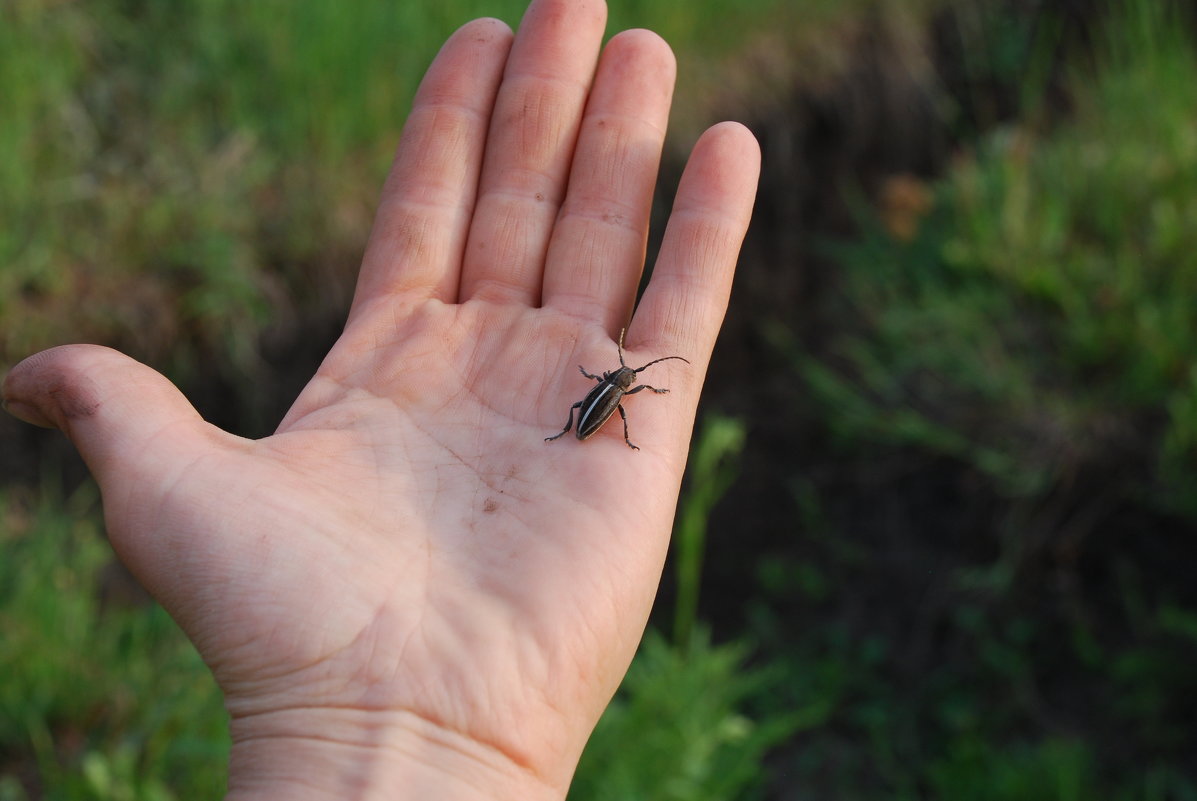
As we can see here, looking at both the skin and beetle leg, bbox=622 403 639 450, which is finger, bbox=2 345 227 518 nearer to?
the skin

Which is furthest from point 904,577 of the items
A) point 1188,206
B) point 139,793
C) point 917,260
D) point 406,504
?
point 139,793

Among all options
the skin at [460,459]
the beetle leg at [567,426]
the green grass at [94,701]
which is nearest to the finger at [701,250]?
the skin at [460,459]

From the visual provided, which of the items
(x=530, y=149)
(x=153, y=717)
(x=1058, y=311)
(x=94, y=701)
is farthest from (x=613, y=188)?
(x=1058, y=311)

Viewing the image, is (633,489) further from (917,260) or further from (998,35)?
(998,35)

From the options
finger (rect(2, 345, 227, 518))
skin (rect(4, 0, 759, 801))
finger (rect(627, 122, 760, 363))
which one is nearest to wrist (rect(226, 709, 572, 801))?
skin (rect(4, 0, 759, 801))

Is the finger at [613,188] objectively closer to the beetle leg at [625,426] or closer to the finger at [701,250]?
the finger at [701,250]

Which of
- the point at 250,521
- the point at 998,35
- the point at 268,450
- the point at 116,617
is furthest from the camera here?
the point at 998,35
